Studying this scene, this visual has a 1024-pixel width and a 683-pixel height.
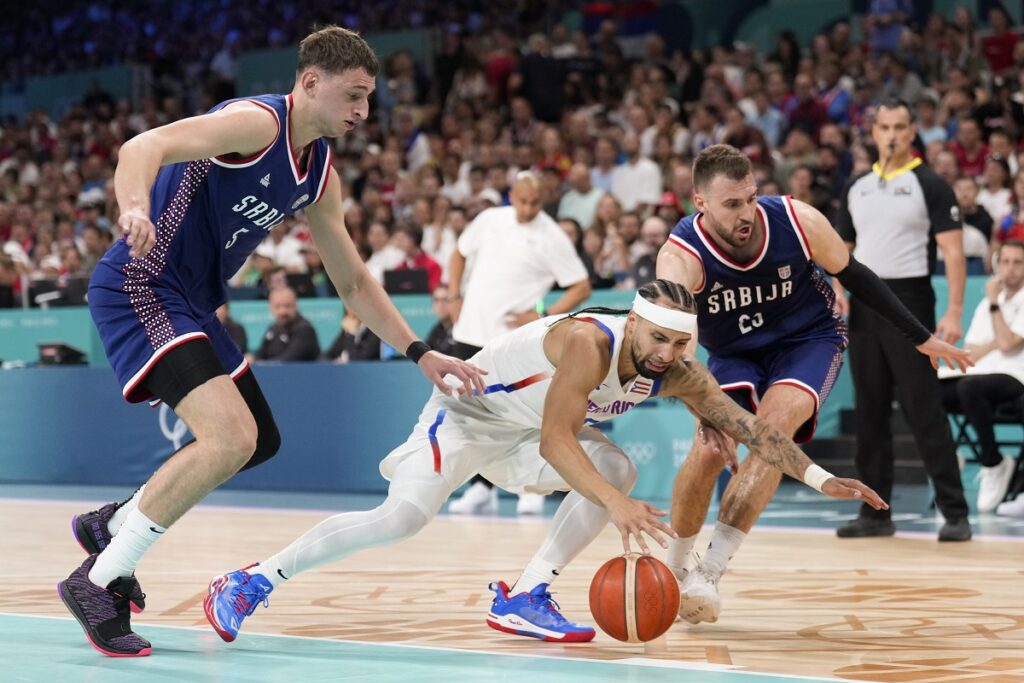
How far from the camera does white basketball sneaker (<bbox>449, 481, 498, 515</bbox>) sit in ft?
36.3

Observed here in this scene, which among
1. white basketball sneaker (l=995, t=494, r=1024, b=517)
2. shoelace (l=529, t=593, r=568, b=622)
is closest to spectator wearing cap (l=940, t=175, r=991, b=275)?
white basketball sneaker (l=995, t=494, r=1024, b=517)

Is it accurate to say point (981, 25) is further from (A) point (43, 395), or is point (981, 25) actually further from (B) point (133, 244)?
(B) point (133, 244)

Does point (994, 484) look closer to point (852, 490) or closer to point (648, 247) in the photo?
point (648, 247)

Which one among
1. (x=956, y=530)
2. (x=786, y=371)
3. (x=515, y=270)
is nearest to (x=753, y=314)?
(x=786, y=371)

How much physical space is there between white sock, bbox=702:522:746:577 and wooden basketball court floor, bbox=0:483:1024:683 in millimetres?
243

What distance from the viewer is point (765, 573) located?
7492 mm

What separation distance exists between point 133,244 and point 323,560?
1.58 metres

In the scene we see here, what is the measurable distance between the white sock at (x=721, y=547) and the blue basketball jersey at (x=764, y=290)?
927 millimetres

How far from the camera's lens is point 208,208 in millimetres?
5449

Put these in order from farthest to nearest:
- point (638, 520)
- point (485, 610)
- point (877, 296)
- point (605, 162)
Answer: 1. point (605, 162)
2. point (877, 296)
3. point (485, 610)
4. point (638, 520)

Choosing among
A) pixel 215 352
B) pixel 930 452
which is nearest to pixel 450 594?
pixel 215 352

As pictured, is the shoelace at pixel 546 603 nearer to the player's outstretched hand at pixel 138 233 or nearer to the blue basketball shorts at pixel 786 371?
the blue basketball shorts at pixel 786 371

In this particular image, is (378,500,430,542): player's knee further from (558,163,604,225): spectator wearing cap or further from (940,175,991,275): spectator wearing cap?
(558,163,604,225): spectator wearing cap

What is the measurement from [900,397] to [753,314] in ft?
9.45
